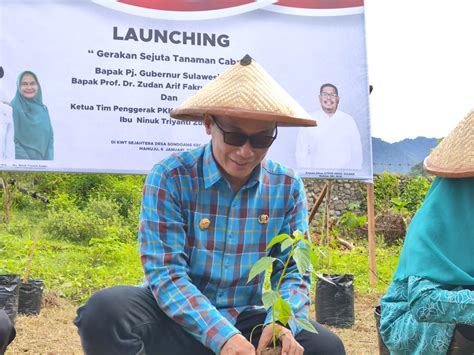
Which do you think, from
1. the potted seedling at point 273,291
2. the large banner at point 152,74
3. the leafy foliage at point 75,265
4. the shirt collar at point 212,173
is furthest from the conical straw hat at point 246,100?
the leafy foliage at point 75,265

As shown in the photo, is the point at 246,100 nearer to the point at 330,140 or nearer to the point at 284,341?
the point at 284,341

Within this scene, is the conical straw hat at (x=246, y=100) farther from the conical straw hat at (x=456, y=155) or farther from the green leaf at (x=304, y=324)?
the green leaf at (x=304, y=324)

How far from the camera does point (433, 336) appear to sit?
214 centimetres

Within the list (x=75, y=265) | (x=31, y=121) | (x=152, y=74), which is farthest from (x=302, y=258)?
(x=75, y=265)

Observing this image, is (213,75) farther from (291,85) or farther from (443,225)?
(443,225)

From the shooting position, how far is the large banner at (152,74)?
4.66 meters

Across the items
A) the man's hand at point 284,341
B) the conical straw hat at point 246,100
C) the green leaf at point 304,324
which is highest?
the conical straw hat at point 246,100

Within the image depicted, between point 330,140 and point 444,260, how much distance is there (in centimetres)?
311

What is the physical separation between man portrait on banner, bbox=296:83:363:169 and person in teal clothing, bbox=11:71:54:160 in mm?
1876

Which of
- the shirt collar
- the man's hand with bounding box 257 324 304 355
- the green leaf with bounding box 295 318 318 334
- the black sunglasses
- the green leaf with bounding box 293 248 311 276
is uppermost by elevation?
the black sunglasses

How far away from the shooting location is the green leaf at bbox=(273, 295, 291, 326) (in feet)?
6.49

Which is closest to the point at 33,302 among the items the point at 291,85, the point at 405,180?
the point at 291,85

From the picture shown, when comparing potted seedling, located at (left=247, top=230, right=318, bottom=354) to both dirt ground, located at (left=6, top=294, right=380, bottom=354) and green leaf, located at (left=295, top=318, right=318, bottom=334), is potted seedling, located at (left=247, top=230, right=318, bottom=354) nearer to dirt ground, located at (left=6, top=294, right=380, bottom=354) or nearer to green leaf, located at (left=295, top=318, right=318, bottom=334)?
green leaf, located at (left=295, top=318, right=318, bottom=334)

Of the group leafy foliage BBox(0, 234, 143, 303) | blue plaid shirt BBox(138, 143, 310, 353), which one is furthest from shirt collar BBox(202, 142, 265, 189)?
leafy foliage BBox(0, 234, 143, 303)
